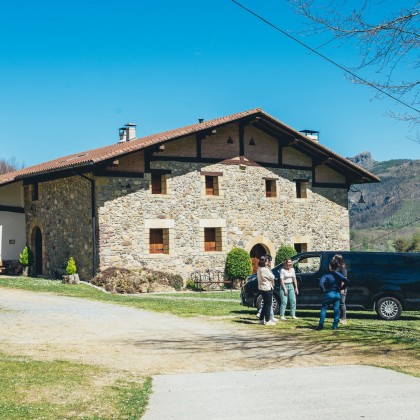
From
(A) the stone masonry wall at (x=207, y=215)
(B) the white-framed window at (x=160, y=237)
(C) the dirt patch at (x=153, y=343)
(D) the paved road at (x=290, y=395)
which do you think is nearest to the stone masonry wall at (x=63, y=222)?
(A) the stone masonry wall at (x=207, y=215)

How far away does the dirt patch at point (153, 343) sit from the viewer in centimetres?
1010

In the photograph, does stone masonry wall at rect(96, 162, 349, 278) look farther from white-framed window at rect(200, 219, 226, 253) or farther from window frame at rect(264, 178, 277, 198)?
window frame at rect(264, 178, 277, 198)

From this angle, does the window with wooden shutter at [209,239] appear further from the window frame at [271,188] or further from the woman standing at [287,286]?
the woman standing at [287,286]

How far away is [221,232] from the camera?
28.2 meters

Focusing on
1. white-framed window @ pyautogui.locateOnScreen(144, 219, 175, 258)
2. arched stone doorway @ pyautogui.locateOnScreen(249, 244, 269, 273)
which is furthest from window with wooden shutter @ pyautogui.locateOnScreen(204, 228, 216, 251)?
arched stone doorway @ pyautogui.locateOnScreen(249, 244, 269, 273)

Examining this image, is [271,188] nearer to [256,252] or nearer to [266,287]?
[256,252]

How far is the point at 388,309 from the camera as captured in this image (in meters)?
16.6

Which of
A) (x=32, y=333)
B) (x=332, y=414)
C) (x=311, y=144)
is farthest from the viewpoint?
(x=311, y=144)

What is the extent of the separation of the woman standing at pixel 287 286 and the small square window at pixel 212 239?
12164mm

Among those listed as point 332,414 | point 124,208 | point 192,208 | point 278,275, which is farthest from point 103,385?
point 192,208

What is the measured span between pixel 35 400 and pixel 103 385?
107 centimetres

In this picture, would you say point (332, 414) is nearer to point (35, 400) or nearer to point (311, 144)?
point (35, 400)

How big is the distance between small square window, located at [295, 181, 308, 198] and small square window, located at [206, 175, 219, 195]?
15.6ft

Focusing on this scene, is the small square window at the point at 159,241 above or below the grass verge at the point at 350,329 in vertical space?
above
